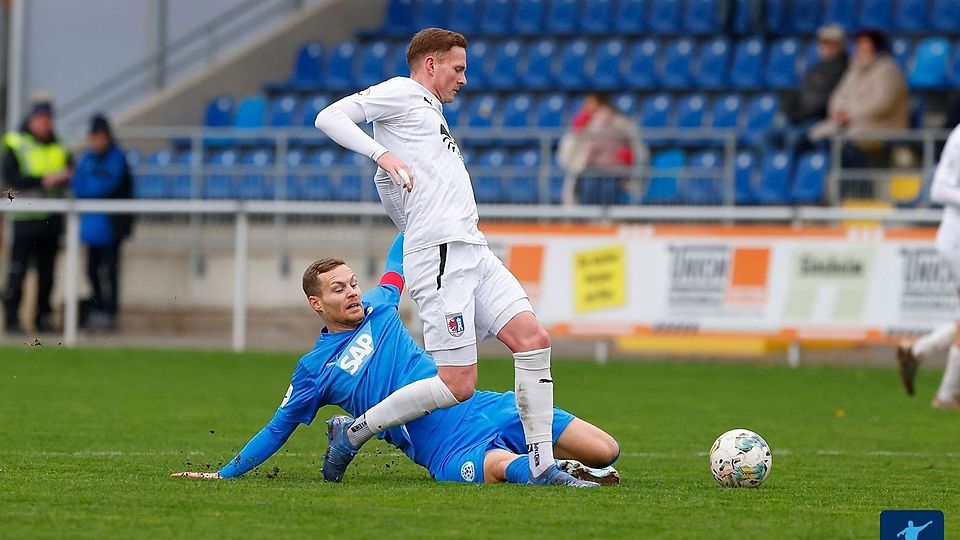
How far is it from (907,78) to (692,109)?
246 cm

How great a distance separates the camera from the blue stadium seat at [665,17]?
22156 mm

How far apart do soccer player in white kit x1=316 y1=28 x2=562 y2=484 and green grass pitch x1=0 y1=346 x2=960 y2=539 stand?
12.1 inches

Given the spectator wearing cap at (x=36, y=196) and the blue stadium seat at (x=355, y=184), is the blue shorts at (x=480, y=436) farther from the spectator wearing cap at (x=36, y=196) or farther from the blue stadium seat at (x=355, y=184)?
the blue stadium seat at (x=355, y=184)

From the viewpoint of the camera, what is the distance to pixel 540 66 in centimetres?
2217

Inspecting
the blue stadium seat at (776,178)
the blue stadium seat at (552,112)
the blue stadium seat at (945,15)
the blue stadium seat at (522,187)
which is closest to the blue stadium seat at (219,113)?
the blue stadium seat at (552,112)

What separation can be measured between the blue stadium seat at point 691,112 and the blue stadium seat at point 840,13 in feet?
6.32

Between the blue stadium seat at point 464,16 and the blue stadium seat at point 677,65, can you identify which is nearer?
the blue stadium seat at point 677,65

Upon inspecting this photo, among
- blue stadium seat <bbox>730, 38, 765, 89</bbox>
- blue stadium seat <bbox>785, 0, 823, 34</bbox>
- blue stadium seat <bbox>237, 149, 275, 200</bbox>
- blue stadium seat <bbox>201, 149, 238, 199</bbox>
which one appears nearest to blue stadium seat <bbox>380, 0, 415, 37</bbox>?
blue stadium seat <bbox>201, 149, 238, 199</bbox>

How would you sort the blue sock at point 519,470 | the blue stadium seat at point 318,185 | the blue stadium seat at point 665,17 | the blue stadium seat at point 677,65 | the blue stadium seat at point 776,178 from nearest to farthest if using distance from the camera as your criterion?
1. the blue sock at point 519,470
2. the blue stadium seat at point 776,178
3. the blue stadium seat at point 318,185
4. the blue stadium seat at point 677,65
5. the blue stadium seat at point 665,17

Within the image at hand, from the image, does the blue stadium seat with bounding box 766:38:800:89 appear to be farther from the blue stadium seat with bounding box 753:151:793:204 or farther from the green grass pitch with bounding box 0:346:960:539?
the green grass pitch with bounding box 0:346:960:539

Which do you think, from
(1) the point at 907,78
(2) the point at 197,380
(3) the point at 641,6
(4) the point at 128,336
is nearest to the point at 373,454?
(2) the point at 197,380

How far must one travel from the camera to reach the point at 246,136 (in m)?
20.9

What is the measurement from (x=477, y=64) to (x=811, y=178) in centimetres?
555

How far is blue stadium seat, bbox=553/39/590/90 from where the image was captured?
21.8 meters
